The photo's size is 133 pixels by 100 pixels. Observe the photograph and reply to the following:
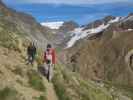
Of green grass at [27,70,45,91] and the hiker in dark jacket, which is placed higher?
the hiker in dark jacket

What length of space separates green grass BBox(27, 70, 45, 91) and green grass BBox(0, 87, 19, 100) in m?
2.37

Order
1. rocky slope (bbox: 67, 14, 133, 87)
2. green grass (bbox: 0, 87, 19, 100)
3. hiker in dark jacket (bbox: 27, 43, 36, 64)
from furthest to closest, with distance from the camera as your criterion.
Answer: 1. rocky slope (bbox: 67, 14, 133, 87)
2. hiker in dark jacket (bbox: 27, 43, 36, 64)
3. green grass (bbox: 0, 87, 19, 100)

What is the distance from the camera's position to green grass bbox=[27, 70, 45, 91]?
2472 cm

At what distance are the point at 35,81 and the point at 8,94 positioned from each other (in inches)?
125

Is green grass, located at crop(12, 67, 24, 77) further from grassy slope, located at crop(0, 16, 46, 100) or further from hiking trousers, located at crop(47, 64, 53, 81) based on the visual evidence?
hiking trousers, located at crop(47, 64, 53, 81)

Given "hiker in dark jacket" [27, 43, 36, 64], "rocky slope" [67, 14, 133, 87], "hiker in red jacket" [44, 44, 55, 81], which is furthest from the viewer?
"rocky slope" [67, 14, 133, 87]

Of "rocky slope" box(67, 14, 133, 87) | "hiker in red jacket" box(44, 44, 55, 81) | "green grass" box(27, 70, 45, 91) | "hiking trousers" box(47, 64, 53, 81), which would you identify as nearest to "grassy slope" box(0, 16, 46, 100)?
"green grass" box(27, 70, 45, 91)

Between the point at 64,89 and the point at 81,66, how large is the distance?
10371 cm

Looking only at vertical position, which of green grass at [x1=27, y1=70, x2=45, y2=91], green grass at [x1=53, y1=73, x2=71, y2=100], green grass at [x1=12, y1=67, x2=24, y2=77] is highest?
green grass at [x1=12, y1=67, x2=24, y2=77]

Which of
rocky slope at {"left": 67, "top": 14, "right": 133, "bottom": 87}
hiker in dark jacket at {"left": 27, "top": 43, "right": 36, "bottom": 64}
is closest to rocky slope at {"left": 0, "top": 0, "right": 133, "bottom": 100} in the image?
hiker in dark jacket at {"left": 27, "top": 43, "right": 36, "bottom": 64}

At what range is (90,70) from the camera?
420ft

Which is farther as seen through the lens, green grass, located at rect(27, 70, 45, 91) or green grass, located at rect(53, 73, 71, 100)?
green grass, located at rect(53, 73, 71, 100)

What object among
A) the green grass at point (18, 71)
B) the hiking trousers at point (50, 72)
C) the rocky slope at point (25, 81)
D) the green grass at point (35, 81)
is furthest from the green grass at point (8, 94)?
the hiking trousers at point (50, 72)

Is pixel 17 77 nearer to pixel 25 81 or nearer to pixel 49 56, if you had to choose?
pixel 25 81
